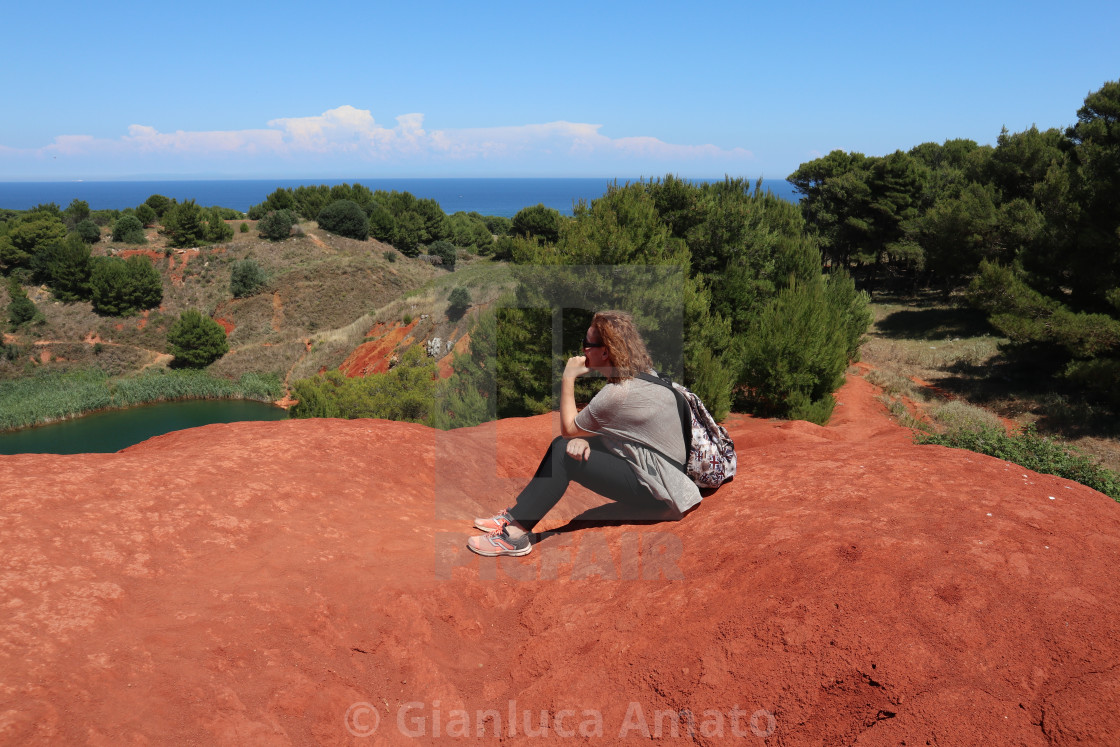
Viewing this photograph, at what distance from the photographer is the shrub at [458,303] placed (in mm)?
27828

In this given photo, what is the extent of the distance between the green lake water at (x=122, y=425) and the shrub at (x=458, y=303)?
8.47 meters

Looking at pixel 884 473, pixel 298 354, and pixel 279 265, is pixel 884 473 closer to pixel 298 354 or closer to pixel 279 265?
pixel 298 354

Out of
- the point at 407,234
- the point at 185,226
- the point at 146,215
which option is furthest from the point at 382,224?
the point at 146,215

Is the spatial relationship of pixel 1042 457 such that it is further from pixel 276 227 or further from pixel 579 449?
pixel 276 227

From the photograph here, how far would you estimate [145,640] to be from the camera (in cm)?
243

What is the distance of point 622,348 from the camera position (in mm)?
3395

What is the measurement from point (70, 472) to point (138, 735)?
8.98 ft

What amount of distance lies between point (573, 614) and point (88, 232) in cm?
4758

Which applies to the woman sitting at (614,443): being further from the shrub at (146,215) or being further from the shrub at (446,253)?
the shrub at (146,215)

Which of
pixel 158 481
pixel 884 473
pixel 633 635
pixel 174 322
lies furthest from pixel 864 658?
pixel 174 322

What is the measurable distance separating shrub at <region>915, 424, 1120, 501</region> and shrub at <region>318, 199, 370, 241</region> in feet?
138

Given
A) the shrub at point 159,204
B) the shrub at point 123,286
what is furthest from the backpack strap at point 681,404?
the shrub at point 159,204

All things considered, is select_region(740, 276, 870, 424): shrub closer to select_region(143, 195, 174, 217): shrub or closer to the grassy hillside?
the grassy hillside

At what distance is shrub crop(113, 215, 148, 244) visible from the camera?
38969mm
